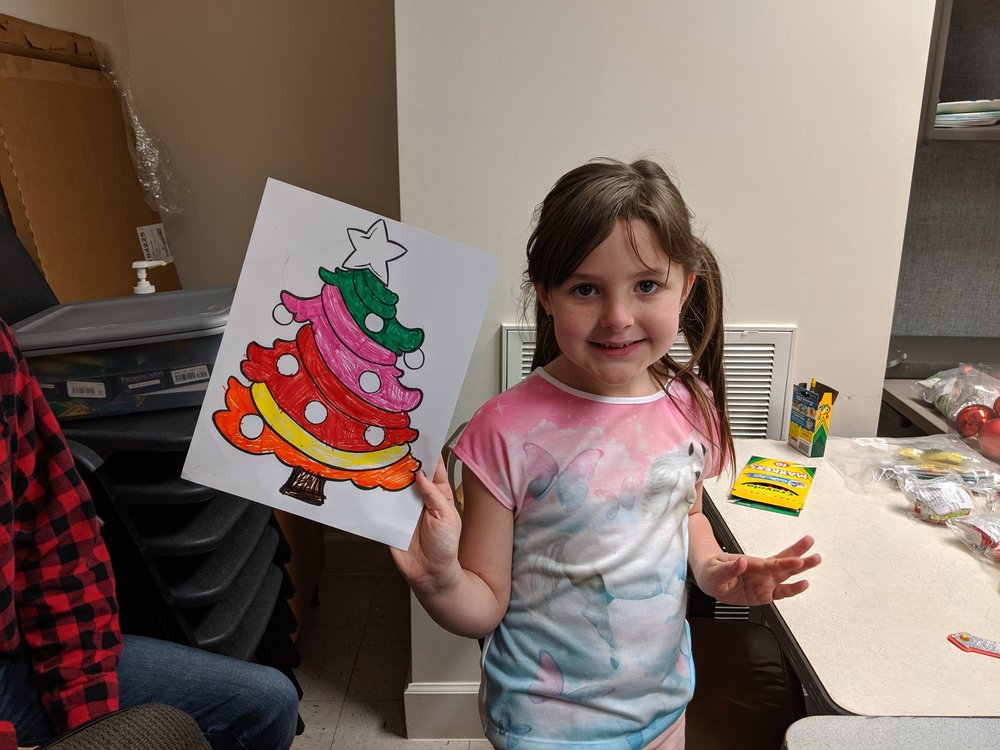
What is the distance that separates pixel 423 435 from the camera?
802 mm

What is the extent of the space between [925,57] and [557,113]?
26.5 inches

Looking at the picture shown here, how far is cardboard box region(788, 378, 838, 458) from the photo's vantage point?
4.40 ft

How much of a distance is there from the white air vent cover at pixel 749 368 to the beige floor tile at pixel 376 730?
34.2 inches

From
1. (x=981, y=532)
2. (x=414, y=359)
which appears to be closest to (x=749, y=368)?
(x=981, y=532)

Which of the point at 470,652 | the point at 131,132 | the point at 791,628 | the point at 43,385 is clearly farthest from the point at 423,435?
the point at 131,132

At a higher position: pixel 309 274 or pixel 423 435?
pixel 309 274

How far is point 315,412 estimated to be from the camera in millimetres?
799

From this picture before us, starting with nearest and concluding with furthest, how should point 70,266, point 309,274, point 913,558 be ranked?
1. point 309,274
2. point 913,558
3. point 70,266

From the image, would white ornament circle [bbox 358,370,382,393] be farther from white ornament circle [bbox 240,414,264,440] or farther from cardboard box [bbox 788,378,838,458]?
cardboard box [bbox 788,378,838,458]

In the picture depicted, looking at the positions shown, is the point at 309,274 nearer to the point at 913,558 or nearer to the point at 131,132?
the point at 913,558

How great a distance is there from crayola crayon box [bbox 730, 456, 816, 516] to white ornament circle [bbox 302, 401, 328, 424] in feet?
2.35

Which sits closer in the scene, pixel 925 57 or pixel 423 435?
pixel 423 435

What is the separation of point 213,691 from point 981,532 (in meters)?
1.12

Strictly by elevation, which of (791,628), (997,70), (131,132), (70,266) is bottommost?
(791,628)
